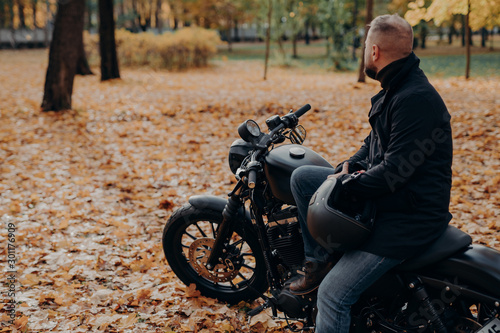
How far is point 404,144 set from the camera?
7.12 ft

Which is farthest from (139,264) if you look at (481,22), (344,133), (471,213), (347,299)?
(481,22)

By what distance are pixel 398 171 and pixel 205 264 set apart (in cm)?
196

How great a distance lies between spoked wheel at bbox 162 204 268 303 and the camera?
3.50 metres

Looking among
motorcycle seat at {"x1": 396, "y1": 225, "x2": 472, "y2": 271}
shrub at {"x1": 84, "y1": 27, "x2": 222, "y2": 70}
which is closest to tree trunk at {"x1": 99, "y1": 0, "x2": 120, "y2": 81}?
shrub at {"x1": 84, "y1": 27, "x2": 222, "y2": 70}

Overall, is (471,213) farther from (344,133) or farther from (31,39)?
(31,39)

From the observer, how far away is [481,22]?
15758mm

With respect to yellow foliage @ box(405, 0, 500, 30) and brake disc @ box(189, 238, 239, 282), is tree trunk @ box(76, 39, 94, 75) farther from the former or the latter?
brake disc @ box(189, 238, 239, 282)

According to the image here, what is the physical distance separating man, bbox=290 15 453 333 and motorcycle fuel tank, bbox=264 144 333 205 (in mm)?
520

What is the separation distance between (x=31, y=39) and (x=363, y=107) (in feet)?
134

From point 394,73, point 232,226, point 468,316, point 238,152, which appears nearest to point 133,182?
point 232,226

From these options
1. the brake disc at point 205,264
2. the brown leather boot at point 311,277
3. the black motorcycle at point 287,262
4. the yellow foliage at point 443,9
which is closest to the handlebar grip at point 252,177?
the black motorcycle at point 287,262

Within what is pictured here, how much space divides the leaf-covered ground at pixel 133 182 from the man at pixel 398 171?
1329mm

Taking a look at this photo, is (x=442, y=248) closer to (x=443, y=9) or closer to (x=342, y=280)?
(x=342, y=280)

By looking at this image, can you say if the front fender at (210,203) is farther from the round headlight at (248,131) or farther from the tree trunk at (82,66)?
the tree trunk at (82,66)
